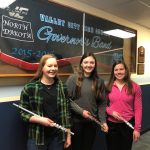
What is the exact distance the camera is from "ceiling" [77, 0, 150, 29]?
296 cm

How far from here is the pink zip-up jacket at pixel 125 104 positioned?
2.20 m

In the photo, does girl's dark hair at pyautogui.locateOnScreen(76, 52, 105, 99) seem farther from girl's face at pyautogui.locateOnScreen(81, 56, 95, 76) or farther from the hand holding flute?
the hand holding flute

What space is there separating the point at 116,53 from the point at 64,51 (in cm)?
116

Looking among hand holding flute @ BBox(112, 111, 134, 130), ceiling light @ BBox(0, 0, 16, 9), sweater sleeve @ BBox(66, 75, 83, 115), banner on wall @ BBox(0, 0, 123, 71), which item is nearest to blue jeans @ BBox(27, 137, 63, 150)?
sweater sleeve @ BBox(66, 75, 83, 115)

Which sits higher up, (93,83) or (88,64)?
(88,64)

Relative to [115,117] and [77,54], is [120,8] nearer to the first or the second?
[77,54]

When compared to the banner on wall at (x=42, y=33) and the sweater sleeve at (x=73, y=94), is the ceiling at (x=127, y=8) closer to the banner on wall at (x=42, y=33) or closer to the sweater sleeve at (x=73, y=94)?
the banner on wall at (x=42, y=33)

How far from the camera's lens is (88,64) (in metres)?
2.07

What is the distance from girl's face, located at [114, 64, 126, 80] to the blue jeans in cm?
87

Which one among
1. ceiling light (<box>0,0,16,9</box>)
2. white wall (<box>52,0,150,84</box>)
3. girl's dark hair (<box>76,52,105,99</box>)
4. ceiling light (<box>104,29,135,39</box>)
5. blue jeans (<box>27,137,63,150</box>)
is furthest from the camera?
ceiling light (<box>104,29,135,39</box>)

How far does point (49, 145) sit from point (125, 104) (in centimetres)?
84

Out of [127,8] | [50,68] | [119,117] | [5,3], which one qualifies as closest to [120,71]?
[119,117]

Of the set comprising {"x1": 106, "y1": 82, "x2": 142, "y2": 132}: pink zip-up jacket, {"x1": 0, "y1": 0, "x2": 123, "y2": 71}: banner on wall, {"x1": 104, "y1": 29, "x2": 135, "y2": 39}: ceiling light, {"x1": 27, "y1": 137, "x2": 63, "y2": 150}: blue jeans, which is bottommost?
{"x1": 27, "y1": 137, "x2": 63, "y2": 150}: blue jeans

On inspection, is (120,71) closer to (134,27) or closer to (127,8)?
(127,8)
